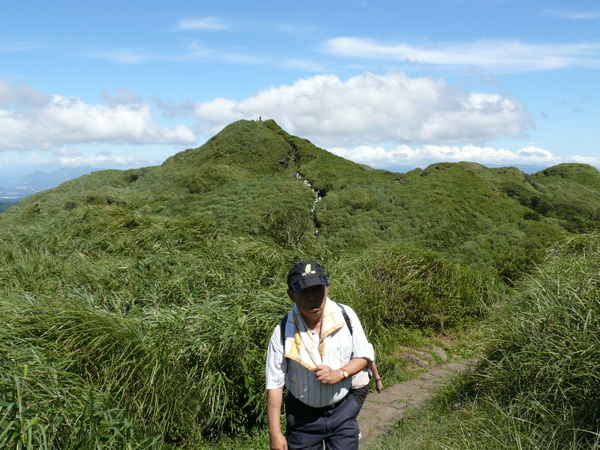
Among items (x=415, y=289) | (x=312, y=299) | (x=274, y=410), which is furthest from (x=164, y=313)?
(x=415, y=289)

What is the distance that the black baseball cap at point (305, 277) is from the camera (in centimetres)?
269

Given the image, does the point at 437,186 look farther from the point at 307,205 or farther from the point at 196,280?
the point at 196,280

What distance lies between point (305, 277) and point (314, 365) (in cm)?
54

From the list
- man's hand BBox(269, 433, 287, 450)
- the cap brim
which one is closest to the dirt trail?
man's hand BBox(269, 433, 287, 450)

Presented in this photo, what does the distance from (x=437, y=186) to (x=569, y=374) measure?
44.3 m

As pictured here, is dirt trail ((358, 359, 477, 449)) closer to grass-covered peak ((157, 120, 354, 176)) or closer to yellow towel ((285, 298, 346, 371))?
yellow towel ((285, 298, 346, 371))

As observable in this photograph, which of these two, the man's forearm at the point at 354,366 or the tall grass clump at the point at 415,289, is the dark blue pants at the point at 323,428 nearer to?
the man's forearm at the point at 354,366

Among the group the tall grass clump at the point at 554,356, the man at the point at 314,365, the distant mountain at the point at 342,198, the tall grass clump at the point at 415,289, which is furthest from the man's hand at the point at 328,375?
the distant mountain at the point at 342,198

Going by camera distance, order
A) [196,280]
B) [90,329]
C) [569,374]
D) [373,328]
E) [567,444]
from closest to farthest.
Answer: [567,444] < [569,374] < [90,329] < [196,280] < [373,328]

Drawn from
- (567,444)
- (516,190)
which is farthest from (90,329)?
(516,190)

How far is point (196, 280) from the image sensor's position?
693cm

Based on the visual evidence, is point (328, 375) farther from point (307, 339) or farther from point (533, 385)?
point (533, 385)

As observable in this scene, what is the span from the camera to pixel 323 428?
282cm

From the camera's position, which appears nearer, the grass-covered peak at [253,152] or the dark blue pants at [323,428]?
the dark blue pants at [323,428]
